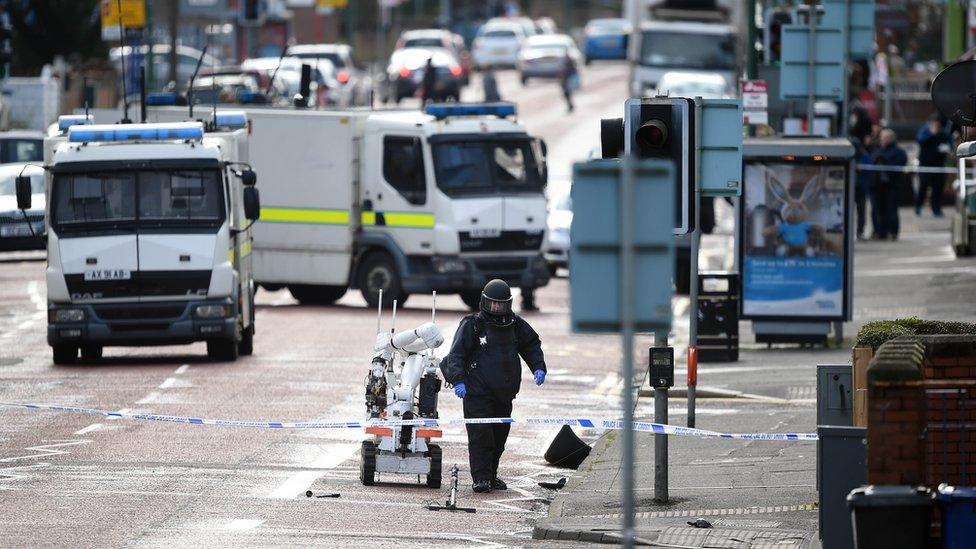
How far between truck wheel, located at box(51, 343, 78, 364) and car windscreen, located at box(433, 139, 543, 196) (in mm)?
7841

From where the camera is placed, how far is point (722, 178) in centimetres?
1484

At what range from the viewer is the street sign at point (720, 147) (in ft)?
48.8

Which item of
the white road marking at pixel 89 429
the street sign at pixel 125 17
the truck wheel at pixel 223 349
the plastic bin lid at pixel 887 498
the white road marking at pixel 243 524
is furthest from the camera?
the street sign at pixel 125 17

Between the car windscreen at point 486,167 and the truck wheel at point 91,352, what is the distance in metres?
7.26

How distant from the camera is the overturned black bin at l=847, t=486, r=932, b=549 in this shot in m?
10.5

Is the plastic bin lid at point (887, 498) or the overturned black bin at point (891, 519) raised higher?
the plastic bin lid at point (887, 498)

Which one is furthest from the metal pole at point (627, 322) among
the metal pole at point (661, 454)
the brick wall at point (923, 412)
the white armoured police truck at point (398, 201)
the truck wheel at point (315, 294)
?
the truck wheel at point (315, 294)

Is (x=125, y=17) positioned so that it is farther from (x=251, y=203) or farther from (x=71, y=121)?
(x=251, y=203)

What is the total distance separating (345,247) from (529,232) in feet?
8.63

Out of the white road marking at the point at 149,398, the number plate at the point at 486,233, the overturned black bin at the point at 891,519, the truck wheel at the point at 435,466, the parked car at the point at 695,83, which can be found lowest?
the white road marking at the point at 149,398

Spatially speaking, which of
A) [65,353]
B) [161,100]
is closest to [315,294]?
[161,100]

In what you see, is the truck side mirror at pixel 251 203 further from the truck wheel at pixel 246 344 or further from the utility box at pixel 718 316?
the utility box at pixel 718 316

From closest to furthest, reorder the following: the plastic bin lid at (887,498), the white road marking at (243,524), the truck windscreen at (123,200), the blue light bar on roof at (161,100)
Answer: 1. the plastic bin lid at (887,498)
2. the white road marking at (243,524)
3. the truck windscreen at (123,200)
4. the blue light bar on roof at (161,100)

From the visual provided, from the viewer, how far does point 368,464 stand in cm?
1493
